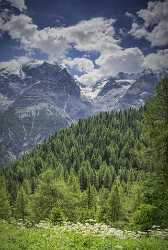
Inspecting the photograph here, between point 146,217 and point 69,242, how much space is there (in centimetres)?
1181

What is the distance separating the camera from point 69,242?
15.3 m

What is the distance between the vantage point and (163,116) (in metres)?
28.5

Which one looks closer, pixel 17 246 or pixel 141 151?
pixel 17 246

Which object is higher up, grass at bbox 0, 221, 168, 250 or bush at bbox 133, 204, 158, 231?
grass at bbox 0, 221, 168, 250

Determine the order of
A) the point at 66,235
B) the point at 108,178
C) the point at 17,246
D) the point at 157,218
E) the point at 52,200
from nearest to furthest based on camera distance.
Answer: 1. the point at 17,246
2. the point at 66,235
3. the point at 157,218
4. the point at 52,200
5. the point at 108,178

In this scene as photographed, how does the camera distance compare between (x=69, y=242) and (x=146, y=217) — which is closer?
(x=69, y=242)

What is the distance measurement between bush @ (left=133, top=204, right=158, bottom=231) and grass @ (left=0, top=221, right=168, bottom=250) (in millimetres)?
8465

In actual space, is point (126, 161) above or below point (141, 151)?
below

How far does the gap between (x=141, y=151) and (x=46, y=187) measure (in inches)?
1339

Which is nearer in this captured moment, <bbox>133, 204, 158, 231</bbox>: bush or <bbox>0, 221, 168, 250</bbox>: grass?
<bbox>0, 221, 168, 250</bbox>: grass

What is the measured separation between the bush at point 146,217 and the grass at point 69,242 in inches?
333

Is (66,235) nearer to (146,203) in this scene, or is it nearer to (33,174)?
A: (146,203)

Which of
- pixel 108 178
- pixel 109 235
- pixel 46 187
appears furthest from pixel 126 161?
pixel 109 235

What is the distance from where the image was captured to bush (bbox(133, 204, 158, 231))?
83.8 feet
